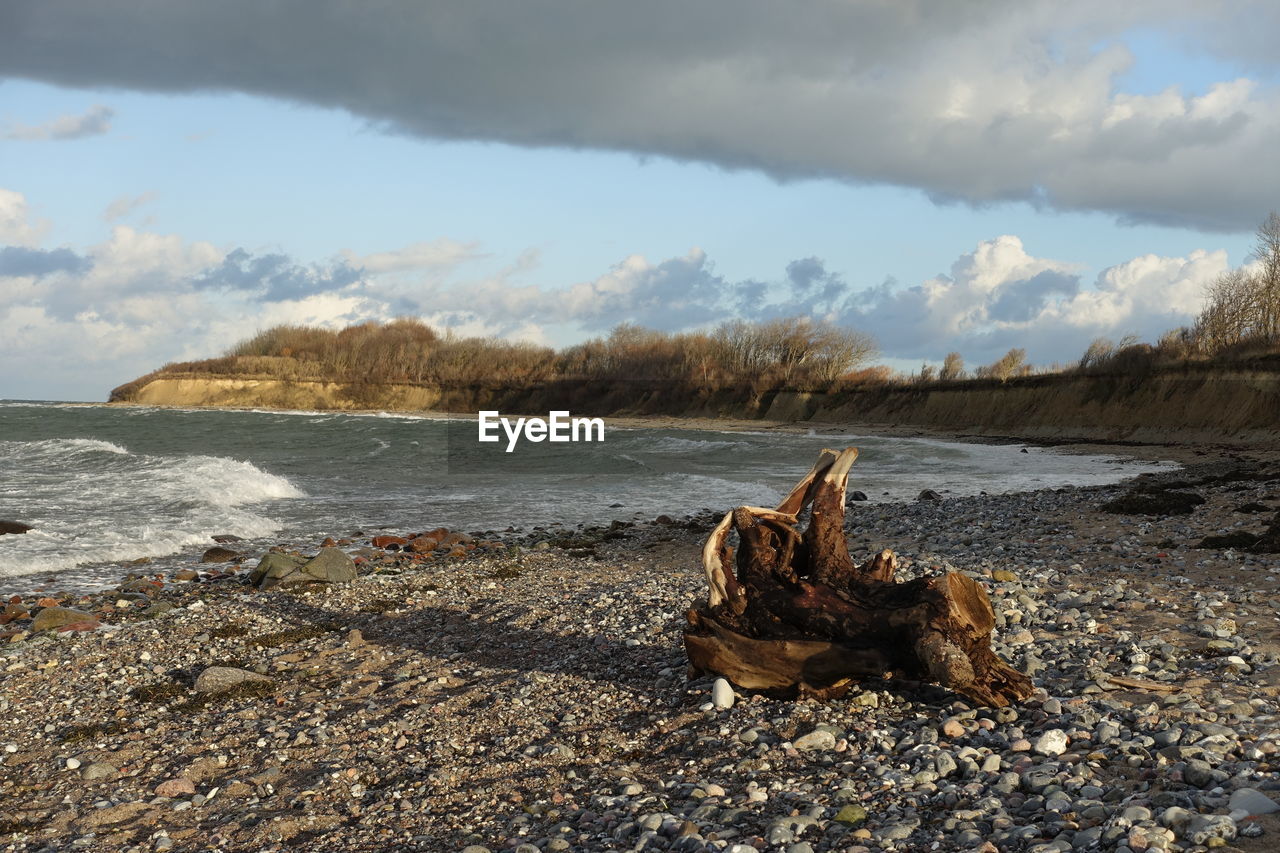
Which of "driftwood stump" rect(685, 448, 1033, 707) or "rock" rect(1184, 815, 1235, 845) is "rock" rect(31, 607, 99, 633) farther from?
"rock" rect(1184, 815, 1235, 845)

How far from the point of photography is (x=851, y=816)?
468 centimetres

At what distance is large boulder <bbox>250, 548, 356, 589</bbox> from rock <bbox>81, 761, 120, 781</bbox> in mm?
6393

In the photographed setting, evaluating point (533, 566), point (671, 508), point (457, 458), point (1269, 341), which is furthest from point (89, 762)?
point (1269, 341)

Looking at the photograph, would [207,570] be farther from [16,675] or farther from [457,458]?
[457,458]

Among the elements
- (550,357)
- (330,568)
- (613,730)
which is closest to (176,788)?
(613,730)

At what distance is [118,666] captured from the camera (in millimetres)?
9250

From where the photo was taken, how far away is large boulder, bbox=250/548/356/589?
43.0ft

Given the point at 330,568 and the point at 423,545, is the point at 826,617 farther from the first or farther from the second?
the point at 423,545

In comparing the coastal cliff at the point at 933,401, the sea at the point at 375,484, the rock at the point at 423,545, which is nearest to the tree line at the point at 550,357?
the coastal cliff at the point at 933,401

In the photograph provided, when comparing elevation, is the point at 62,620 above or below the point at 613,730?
below

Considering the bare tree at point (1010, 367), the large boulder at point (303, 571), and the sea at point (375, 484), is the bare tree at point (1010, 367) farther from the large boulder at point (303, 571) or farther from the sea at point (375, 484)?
the large boulder at point (303, 571)

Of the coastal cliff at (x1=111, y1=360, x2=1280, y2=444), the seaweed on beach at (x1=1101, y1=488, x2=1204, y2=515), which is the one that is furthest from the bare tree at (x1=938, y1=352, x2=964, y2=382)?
the seaweed on beach at (x1=1101, y1=488, x2=1204, y2=515)

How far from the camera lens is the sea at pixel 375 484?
17.6 meters

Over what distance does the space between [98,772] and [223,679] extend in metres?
1.87
